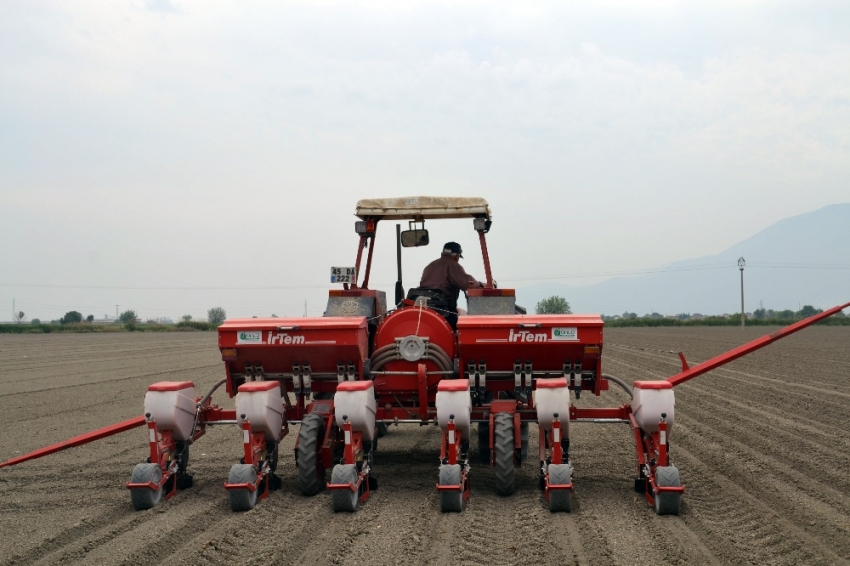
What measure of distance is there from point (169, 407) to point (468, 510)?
9.62 ft

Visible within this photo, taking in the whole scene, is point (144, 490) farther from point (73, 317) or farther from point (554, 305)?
point (73, 317)

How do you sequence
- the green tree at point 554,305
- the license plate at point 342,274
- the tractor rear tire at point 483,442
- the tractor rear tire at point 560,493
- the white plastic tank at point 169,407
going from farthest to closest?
the green tree at point 554,305, the license plate at point 342,274, the tractor rear tire at point 483,442, the white plastic tank at point 169,407, the tractor rear tire at point 560,493

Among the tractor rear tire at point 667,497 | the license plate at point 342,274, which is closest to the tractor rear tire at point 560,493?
the tractor rear tire at point 667,497

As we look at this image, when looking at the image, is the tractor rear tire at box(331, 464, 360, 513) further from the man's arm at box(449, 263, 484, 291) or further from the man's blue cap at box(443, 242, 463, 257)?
the man's blue cap at box(443, 242, 463, 257)

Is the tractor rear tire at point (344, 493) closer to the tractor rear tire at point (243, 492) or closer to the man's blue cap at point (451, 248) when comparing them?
the tractor rear tire at point (243, 492)

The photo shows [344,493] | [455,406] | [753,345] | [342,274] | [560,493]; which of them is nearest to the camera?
[560,493]

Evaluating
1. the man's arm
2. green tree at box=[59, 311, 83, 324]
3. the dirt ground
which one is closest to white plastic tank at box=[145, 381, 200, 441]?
the dirt ground

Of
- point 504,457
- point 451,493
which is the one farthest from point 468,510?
point 504,457

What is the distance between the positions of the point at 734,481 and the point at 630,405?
1.26 m

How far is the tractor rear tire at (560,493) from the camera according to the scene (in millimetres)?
6832

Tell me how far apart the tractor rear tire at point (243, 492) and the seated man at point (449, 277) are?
3547 mm

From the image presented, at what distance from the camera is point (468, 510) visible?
7.02 meters

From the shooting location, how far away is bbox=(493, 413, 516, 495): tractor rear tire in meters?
7.41

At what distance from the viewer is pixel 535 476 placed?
28.0ft
